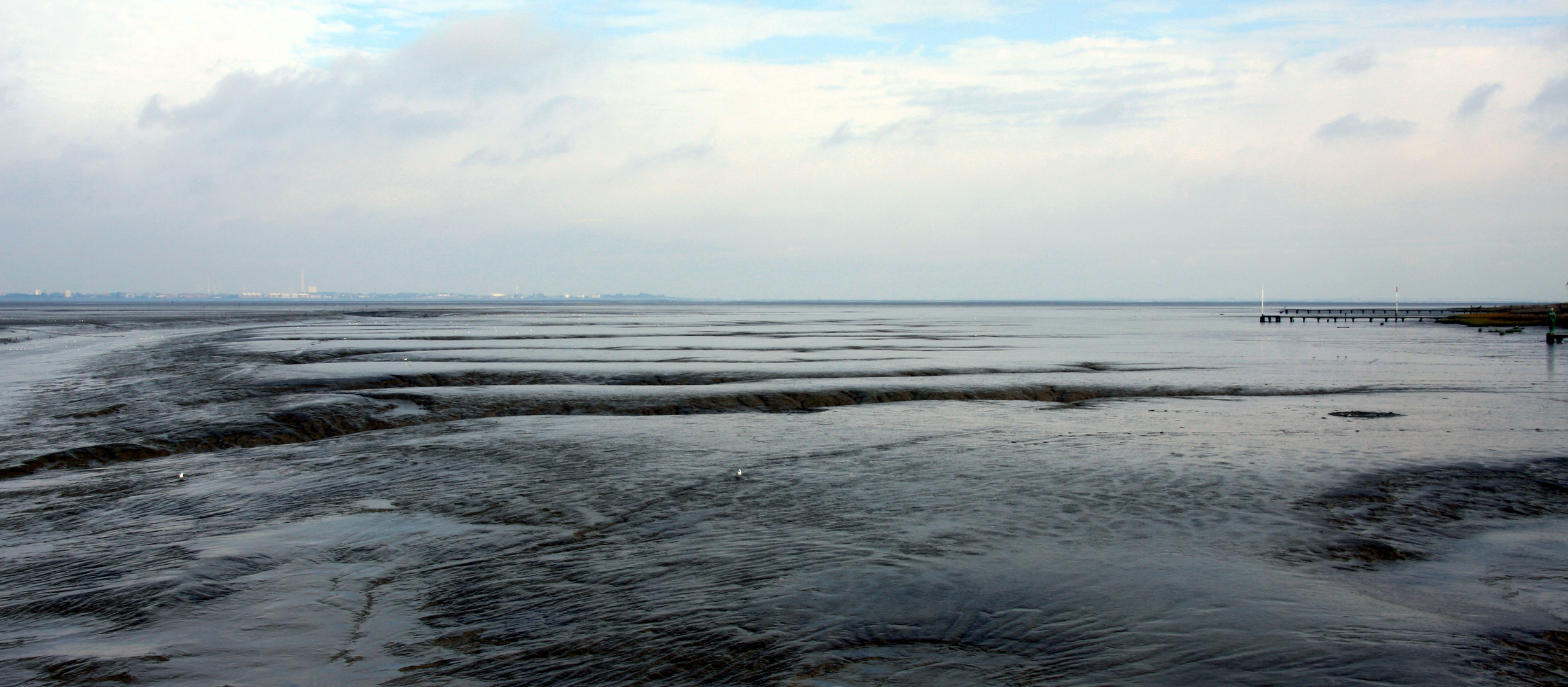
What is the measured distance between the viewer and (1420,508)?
1135 cm

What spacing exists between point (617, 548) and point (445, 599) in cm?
201

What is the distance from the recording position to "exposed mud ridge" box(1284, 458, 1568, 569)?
9.57 metres

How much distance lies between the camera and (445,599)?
8008mm

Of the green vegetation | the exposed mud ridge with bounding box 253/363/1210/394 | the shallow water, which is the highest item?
the green vegetation

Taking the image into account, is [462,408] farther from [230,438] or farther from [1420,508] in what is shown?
[1420,508]

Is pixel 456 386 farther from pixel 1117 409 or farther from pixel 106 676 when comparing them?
pixel 106 676

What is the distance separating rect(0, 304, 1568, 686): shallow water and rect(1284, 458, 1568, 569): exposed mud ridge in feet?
0.23

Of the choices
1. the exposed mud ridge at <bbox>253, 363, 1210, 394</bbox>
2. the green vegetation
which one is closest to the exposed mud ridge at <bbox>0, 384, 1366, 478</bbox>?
the exposed mud ridge at <bbox>253, 363, 1210, 394</bbox>

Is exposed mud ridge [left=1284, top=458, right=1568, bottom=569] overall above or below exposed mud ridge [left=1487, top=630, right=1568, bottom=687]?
above

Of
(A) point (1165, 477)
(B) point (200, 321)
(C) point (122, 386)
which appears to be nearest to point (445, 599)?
(A) point (1165, 477)

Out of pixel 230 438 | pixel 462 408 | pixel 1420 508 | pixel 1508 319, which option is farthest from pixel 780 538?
pixel 1508 319

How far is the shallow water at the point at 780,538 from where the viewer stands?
6.84m

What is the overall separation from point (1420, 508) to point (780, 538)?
26.7ft

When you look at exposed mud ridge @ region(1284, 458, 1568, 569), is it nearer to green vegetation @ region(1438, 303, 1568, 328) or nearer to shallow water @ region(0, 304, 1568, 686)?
shallow water @ region(0, 304, 1568, 686)
